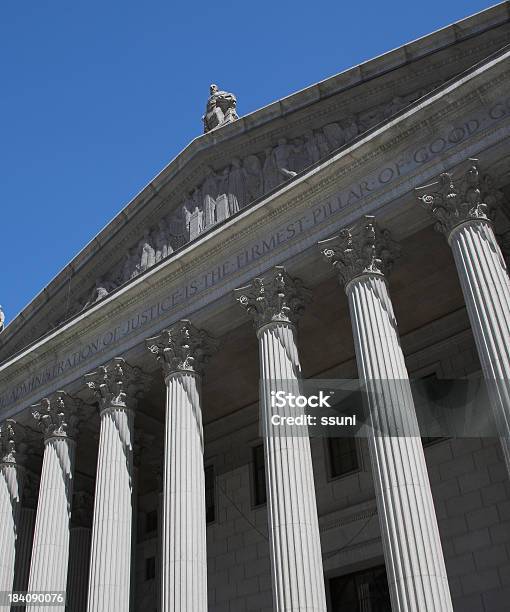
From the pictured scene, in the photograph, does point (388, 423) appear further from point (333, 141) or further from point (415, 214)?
point (333, 141)

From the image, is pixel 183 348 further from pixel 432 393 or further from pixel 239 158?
pixel 432 393

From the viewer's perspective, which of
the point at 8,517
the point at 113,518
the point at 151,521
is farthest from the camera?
the point at 151,521

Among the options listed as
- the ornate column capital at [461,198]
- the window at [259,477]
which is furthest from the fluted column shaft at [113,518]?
the ornate column capital at [461,198]

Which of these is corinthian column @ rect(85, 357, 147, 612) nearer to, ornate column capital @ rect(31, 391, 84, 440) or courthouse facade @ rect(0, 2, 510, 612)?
courthouse facade @ rect(0, 2, 510, 612)

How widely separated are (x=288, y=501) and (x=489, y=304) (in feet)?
21.7

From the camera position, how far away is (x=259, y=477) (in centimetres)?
2908

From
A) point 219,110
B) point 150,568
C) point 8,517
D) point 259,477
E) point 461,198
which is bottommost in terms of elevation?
point 150,568

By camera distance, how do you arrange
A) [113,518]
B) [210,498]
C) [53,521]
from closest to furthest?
[113,518] < [53,521] < [210,498]

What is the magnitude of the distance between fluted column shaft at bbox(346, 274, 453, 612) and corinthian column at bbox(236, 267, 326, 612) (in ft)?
6.95

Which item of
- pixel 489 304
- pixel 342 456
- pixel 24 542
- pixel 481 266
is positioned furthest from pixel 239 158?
pixel 24 542

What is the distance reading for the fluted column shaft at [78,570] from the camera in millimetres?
30250

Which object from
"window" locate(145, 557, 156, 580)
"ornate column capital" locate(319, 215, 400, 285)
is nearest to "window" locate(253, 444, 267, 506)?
"window" locate(145, 557, 156, 580)

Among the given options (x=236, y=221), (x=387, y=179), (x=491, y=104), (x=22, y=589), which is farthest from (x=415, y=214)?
(x=22, y=589)

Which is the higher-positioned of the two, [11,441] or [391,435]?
[11,441]
